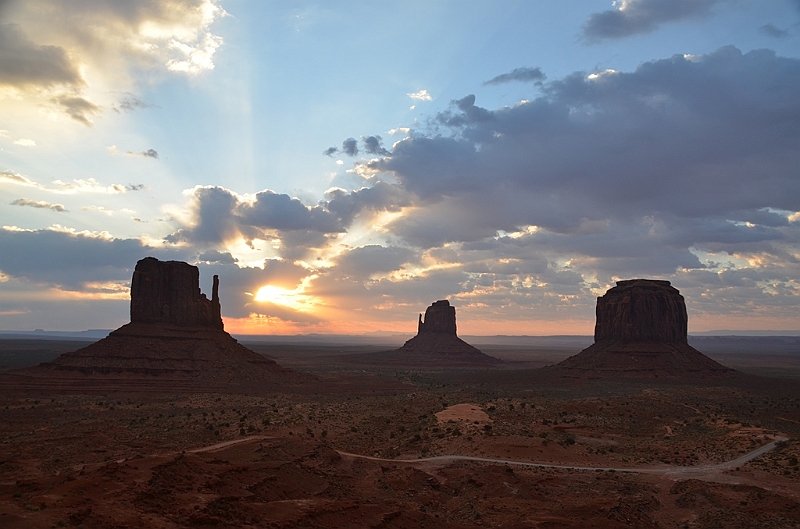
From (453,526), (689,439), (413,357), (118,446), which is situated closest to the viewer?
(453,526)

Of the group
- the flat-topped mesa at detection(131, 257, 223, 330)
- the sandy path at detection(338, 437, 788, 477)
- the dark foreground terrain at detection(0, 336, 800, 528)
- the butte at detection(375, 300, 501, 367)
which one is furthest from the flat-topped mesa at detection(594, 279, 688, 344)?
the flat-topped mesa at detection(131, 257, 223, 330)

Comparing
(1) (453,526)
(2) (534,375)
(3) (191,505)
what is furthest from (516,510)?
(2) (534,375)

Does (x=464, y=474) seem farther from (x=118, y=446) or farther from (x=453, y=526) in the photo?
(x=118, y=446)

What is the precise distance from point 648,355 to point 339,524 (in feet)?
321

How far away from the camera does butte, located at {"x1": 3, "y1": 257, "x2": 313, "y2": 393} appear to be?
72500 mm

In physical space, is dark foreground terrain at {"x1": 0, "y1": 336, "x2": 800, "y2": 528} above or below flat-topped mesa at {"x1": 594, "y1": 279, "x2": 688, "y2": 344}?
below

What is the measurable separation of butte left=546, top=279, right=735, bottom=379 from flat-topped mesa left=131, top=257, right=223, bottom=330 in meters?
71.6

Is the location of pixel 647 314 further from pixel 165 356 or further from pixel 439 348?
pixel 165 356

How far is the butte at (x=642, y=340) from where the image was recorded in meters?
99.1

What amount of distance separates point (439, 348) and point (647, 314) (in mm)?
76429

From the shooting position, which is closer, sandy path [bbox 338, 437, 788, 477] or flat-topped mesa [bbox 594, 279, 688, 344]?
sandy path [bbox 338, 437, 788, 477]

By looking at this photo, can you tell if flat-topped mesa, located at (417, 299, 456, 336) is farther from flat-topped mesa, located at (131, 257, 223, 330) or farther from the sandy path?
the sandy path

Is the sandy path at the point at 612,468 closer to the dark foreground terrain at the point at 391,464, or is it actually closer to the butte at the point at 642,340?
the dark foreground terrain at the point at 391,464

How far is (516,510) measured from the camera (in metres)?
24.6
